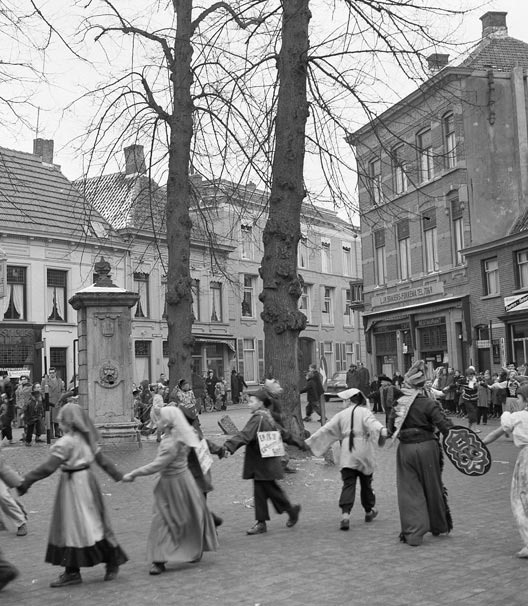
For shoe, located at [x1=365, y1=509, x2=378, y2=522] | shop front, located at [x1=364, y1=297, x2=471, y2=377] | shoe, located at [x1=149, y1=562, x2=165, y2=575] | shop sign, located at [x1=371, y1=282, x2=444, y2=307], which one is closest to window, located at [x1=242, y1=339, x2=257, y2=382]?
shop front, located at [x1=364, y1=297, x2=471, y2=377]

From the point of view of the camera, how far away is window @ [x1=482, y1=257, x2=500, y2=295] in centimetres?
2977

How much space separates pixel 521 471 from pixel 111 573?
3.73m

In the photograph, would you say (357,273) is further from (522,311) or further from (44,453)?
(44,453)

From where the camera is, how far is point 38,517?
1034cm

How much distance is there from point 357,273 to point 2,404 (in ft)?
131

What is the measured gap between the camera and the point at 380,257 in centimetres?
3825

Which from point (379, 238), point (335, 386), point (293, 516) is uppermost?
point (379, 238)

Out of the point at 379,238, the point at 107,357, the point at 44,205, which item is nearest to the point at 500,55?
the point at 379,238

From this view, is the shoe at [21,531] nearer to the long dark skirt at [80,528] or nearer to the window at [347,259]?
the long dark skirt at [80,528]

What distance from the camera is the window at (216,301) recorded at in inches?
1743

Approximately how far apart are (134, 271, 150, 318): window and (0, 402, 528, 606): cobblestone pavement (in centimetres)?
2825

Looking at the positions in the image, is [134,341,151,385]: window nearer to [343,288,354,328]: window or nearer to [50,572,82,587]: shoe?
[343,288,354,328]: window

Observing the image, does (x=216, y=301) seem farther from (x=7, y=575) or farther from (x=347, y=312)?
(x=7, y=575)

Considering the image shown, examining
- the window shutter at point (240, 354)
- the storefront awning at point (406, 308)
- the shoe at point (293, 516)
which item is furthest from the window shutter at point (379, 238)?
the shoe at point (293, 516)
